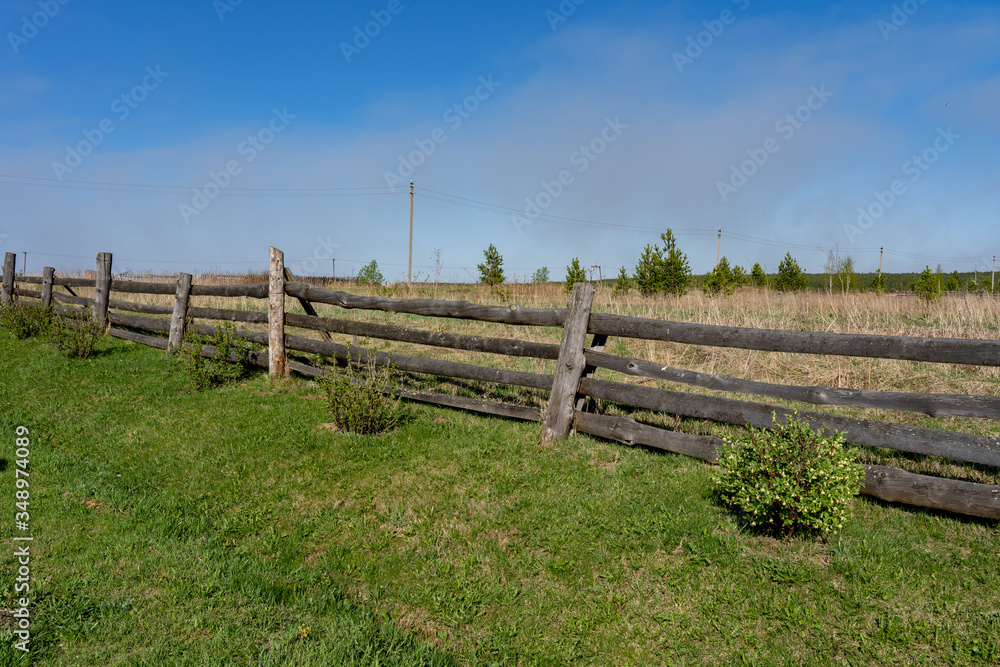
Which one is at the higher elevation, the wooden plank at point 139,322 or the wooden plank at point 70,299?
the wooden plank at point 70,299

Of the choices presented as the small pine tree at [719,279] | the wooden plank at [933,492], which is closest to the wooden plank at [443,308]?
the wooden plank at [933,492]

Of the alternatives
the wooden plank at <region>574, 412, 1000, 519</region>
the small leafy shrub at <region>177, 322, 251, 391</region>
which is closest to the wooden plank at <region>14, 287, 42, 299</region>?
the small leafy shrub at <region>177, 322, 251, 391</region>

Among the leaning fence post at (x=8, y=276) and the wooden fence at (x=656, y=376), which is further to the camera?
the leaning fence post at (x=8, y=276)

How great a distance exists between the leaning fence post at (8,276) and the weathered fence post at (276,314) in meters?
11.6

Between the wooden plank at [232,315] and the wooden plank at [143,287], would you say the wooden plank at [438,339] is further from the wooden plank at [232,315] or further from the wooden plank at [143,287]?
the wooden plank at [143,287]

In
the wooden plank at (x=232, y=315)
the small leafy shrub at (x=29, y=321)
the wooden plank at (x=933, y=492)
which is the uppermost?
the wooden plank at (x=232, y=315)

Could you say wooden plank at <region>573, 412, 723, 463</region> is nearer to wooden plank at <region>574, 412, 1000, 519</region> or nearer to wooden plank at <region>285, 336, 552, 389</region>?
wooden plank at <region>574, 412, 1000, 519</region>

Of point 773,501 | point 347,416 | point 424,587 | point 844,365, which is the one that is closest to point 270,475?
point 347,416

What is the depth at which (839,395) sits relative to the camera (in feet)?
14.5

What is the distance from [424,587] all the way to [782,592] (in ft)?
7.25

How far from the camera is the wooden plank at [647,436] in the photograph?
4891mm

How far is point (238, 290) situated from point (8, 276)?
10.6m

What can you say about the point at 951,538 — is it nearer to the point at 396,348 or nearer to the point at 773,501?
the point at 773,501

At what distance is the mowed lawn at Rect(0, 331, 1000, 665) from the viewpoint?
2959 mm
